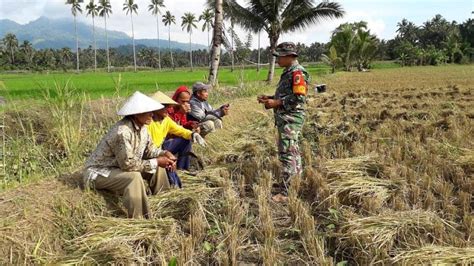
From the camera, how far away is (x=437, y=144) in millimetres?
4949

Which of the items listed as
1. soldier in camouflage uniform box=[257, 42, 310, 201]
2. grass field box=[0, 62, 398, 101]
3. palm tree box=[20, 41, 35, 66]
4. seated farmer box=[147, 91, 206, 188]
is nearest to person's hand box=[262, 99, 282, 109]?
soldier in camouflage uniform box=[257, 42, 310, 201]

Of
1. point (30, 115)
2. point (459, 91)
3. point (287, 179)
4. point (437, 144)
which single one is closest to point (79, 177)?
point (287, 179)

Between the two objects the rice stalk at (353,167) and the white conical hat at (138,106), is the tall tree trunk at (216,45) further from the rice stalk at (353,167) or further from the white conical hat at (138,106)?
the white conical hat at (138,106)

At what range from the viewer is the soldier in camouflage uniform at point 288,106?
3.65 meters

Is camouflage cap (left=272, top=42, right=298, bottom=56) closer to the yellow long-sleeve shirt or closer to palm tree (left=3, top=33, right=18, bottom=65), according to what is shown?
the yellow long-sleeve shirt

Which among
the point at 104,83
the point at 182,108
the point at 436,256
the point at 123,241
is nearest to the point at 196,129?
the point at 182,108

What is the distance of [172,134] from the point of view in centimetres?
411

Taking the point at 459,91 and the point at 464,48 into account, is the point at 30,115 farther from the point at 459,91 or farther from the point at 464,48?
the point at 464,48

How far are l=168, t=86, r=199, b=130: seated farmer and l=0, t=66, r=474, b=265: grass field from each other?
1.83 ft

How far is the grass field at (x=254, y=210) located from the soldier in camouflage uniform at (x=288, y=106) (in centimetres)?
18

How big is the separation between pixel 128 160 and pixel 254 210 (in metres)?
1.13

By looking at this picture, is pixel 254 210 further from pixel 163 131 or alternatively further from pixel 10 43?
pixel 10 43

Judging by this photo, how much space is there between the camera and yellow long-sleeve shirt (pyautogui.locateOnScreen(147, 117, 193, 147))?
12.4 feet

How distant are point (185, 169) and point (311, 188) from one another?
142cm
